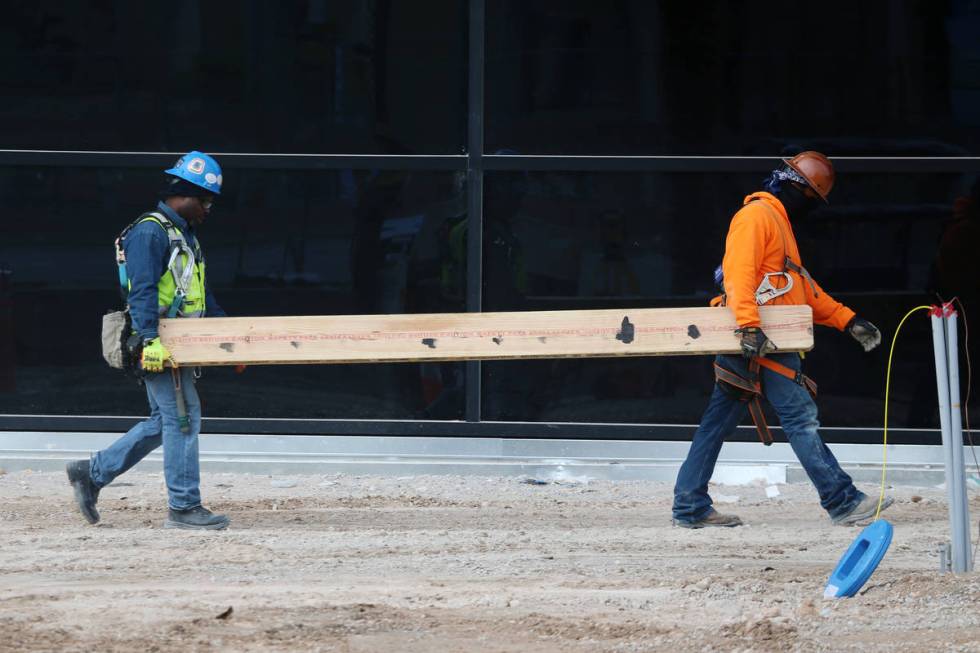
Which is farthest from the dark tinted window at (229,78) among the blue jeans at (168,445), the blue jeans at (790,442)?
the blue jeans at (790,442)

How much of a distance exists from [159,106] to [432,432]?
8.88 feet

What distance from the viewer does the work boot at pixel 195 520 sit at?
718 centimetres

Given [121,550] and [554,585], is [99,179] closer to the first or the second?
[121,550]

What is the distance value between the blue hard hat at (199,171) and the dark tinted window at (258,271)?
5.50 ft

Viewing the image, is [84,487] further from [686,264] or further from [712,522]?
[686,264]

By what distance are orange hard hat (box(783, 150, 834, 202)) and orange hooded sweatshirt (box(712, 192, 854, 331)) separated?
19cm

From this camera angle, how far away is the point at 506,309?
8797 mm

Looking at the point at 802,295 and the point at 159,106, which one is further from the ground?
the point at 159,106

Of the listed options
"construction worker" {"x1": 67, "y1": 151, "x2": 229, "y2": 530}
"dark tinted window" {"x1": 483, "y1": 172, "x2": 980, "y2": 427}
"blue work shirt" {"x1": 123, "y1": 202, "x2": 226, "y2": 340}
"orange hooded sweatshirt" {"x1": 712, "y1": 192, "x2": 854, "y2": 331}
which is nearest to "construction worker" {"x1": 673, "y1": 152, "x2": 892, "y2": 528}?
"orange hooded sweatshirt" {"x1": 712, "y1": 192, "x2": 854, "y2": 331}

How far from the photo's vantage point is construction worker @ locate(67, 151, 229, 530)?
6.88 m

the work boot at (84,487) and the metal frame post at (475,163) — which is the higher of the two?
the metal frame post at (475,163)

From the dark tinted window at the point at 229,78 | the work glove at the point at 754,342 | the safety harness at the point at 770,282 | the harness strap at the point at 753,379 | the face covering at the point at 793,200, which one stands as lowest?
the harness strap at the point at 753,379


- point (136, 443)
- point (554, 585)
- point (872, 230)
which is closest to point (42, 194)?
point (136, 443)

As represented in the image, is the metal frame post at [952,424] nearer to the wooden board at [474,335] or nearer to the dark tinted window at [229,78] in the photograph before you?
the wooden board at [474,335]
